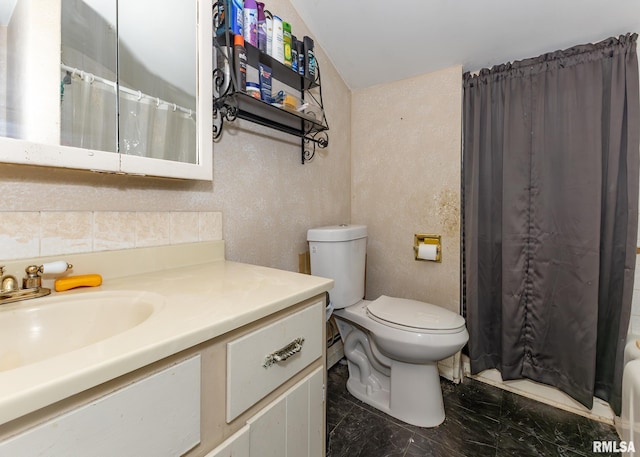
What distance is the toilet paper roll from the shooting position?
1663mm

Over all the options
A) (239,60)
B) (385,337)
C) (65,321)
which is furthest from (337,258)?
(65,321)

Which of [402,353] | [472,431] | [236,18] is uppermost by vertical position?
[236,18]

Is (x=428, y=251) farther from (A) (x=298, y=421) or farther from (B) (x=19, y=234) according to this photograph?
(B) (x=19, y=234)

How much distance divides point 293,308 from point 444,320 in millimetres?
896

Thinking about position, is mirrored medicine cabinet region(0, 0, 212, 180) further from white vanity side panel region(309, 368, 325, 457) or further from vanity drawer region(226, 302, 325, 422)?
white vanity side panel region(309, 368, 325, 457)

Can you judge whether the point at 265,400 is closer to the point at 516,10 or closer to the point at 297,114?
the point at 297,114

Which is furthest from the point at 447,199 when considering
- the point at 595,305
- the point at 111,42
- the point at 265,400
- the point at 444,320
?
the point at 111,42

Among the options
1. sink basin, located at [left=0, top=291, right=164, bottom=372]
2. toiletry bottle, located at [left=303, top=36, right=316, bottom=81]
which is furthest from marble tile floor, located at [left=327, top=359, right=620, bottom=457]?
toiletry bottle, located at [left=303, top=36, right=316, bottom=81]

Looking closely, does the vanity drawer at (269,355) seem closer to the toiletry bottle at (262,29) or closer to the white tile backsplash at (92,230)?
the white tile backsplash at (92,230)

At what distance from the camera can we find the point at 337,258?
1.46 m

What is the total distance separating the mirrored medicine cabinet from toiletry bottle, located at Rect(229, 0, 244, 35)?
12 cm

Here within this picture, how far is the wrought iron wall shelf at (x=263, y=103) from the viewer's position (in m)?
1.06

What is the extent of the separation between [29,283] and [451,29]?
1.90 metres

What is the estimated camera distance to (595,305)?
130cm
